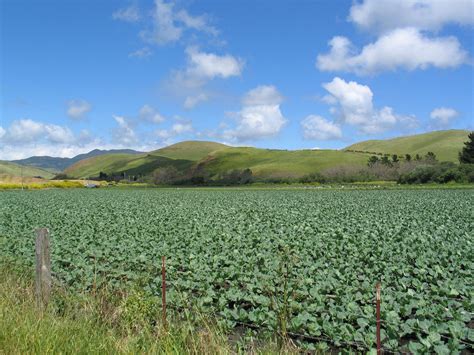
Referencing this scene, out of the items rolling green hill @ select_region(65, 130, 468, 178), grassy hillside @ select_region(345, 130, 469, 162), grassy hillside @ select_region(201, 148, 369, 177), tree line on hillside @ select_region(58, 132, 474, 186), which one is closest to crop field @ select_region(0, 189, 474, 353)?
tree line on hillside @ select_region(58, 132, 474, 186)

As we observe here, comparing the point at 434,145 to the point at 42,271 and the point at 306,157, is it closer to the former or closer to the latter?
the point at 306,157

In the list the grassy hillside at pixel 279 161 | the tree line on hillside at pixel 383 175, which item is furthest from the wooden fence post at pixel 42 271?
the grassy hillside at pixel 279 161

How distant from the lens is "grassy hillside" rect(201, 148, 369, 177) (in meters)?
138

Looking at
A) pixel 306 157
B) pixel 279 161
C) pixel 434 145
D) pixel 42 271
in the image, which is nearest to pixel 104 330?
pixel 42 271

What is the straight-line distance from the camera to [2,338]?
542cm

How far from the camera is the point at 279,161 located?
156 m

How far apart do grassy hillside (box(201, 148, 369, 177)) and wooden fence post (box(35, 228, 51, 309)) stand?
394 ft

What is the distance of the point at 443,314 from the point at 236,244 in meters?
7.16

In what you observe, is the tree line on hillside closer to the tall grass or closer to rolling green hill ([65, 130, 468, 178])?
rolling green hill ([65, 130, 468, 178])

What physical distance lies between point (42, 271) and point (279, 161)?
150 m

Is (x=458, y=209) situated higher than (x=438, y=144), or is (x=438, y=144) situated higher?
(x=438, y=144)

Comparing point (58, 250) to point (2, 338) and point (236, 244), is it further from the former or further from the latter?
point (2, 338)

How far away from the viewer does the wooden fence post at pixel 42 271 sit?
7.48m

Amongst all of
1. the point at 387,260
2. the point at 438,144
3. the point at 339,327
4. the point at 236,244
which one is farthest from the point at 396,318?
the point at 438,144
